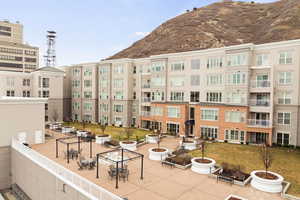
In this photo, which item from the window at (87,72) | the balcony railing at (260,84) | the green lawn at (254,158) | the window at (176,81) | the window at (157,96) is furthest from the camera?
the window at (87,72)

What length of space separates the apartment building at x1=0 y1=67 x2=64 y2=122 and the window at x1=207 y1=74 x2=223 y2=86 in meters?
39.0

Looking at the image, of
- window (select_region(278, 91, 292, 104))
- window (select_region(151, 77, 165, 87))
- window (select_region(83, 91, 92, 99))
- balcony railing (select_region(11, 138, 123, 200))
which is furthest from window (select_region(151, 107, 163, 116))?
Result: balcony railing (select_region(11, 138, 123, 200))

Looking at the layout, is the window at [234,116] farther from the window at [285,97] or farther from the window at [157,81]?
the window at [157,81]

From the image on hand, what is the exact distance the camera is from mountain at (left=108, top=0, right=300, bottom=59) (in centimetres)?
8619

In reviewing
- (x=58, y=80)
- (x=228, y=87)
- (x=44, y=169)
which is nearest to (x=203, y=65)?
(x=228, y=87)

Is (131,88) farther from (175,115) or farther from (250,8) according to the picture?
(250,8)

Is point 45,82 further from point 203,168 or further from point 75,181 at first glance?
point 203,168

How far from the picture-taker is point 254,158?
23281mm

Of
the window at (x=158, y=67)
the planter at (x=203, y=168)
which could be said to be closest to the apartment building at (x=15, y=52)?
the window at (x=158, y=67)

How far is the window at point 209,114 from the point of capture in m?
33.2

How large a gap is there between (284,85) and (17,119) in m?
40.3

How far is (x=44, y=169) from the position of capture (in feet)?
55.5

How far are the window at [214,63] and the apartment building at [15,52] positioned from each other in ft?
256

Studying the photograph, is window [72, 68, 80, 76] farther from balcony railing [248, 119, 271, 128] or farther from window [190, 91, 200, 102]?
balcony railing [248, 119, 271, 128]
